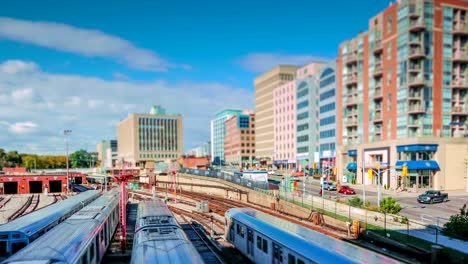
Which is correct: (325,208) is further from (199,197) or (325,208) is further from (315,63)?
(315,63)

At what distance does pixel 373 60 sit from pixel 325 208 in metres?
45.1

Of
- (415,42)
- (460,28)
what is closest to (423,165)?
(415,42)

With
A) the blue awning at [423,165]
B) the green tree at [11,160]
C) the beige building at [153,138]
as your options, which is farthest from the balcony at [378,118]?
the green tree at [11,160]

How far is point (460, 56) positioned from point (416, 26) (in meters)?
9.95

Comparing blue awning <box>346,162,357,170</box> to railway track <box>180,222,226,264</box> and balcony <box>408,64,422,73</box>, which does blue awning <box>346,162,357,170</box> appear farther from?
railway track <box>180,222,226,264</box>

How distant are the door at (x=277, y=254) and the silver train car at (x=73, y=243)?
8129 millimetres

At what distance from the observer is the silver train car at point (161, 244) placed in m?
12.7

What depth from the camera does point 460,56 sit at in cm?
6341

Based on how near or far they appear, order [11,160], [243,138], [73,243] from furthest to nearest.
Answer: [11,160]
[243,138]
[73,243]

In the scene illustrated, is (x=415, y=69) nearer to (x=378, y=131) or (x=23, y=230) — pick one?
(x=378, y=131)

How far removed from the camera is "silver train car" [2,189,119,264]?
1281cm

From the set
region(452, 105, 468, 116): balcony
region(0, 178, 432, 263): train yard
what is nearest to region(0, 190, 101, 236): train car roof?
region(0, 178, 432, 263): train yard

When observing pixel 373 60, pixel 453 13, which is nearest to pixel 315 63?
pixel 373 60

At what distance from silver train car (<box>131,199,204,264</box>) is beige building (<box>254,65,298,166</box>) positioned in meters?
113
